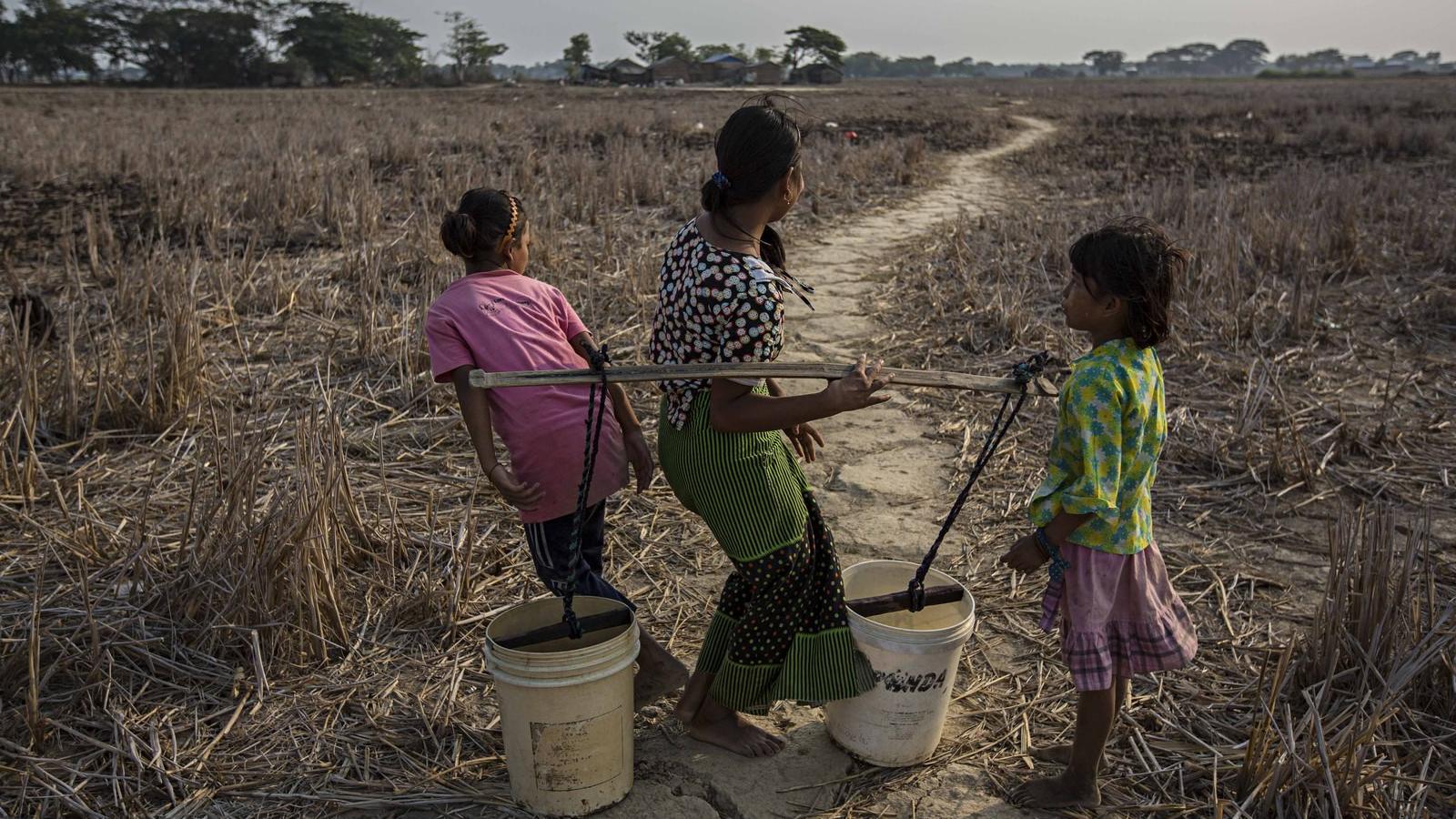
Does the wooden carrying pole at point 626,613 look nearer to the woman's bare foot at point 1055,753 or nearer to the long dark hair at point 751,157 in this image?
the woman's bare foot at point 1055,753

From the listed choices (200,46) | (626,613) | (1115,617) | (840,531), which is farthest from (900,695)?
(200,46)

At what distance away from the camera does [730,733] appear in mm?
2496

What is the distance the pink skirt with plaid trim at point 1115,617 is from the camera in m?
2.12

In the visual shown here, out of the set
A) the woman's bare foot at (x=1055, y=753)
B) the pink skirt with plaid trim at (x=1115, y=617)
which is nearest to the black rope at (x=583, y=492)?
the pink skirt with plaid trim at (x=1115, y=617)

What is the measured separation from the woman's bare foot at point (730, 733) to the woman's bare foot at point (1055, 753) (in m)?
0.65

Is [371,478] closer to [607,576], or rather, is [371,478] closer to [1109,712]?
[607,576]

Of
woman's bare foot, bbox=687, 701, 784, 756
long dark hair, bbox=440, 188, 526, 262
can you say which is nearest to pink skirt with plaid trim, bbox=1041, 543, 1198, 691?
woman's bare foot, bbox=687, 701, 784, 756

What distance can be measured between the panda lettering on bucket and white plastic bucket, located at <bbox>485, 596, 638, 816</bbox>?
1.94ft

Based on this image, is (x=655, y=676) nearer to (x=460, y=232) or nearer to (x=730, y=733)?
(x=730, y=733)

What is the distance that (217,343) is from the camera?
5.21 meters

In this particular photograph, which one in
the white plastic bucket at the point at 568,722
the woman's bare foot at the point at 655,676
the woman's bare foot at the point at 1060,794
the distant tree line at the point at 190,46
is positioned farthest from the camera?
the distant tree line at the point at 190,46

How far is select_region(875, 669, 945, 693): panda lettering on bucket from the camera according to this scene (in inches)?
91.3

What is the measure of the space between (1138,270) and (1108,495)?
46 cm

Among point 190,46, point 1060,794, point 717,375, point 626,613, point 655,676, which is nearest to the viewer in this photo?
point 717,375
